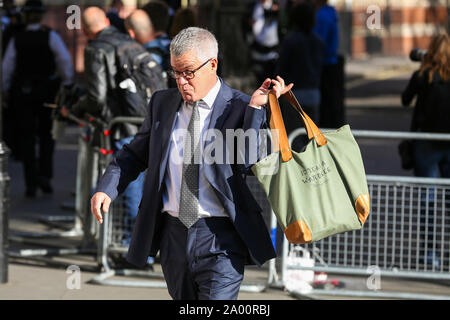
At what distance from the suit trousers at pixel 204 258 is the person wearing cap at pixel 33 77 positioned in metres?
6.38

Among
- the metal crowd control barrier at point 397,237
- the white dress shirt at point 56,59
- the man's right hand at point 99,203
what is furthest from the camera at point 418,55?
the man's right hand at point 99,203

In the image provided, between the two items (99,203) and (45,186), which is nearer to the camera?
(99,203)

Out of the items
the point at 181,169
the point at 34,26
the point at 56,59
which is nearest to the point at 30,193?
the point at 56,59

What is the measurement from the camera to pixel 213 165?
4.62 meters

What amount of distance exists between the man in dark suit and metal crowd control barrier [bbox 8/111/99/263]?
11.2ft

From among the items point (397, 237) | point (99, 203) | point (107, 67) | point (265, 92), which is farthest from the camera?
point (107, 67)

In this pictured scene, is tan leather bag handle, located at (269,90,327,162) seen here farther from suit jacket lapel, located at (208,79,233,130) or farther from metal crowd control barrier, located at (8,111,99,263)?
metal crowd control barrier, located at (8,111,99,263)

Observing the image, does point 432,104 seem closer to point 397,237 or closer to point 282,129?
point 397,237

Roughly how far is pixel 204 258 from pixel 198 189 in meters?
0.31

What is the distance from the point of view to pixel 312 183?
15.1 feet

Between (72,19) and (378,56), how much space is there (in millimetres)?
39921

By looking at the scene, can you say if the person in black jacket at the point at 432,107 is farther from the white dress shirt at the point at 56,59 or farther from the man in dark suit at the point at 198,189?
the white dress shirt at the point at 56,59
